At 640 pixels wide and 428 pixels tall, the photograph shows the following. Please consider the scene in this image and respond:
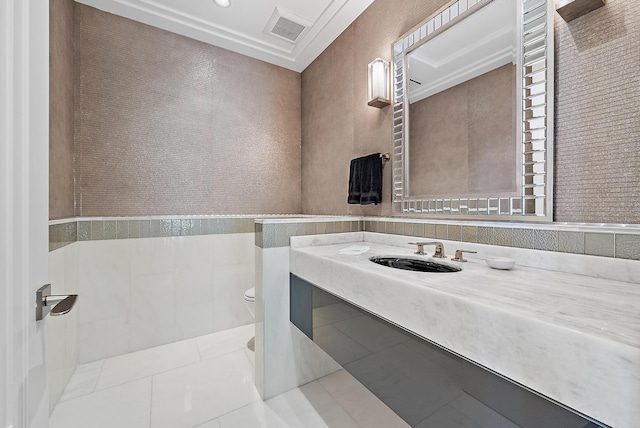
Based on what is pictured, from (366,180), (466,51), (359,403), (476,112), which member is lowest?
(359,403)

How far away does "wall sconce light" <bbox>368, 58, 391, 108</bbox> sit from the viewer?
1788 millimetres

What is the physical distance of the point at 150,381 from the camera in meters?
1.71

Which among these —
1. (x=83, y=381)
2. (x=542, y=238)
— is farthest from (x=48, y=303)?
(x=83, y=381)

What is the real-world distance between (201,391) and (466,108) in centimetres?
214

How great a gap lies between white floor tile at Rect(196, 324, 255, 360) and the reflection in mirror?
5.76 ft

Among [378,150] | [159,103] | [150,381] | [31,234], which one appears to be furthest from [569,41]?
[150,381]

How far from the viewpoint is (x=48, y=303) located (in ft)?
1.69

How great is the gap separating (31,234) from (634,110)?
163cm

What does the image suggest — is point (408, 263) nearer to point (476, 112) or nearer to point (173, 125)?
point (476, 112)

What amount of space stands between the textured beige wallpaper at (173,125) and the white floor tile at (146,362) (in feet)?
3.44

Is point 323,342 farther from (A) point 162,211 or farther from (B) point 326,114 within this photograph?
(B) point 326,114

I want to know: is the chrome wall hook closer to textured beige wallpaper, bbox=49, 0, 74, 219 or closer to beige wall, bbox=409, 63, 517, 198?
textured beige wallpaper, bbox=49, 0, 74, 219

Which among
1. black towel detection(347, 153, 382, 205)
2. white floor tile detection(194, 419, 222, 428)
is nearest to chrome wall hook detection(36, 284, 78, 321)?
white floor tile detection(194, 419, 222, 428)

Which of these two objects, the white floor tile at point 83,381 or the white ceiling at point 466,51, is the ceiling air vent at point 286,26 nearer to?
the white ceiling at point 466,51
